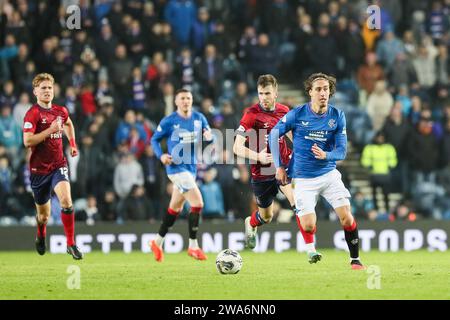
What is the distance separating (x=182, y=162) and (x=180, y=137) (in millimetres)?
409

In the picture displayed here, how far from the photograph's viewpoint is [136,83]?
23.9 metres

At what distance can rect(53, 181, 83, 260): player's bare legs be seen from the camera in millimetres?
16031

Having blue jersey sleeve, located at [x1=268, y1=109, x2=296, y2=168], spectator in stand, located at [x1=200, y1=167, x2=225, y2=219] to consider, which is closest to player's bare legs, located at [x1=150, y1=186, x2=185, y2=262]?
blue jersey sleeve, located at [x1=268, y1=109, x2=296, y2=168]

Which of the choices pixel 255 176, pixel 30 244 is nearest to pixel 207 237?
pixel 30 244

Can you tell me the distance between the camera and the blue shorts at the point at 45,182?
16.2 meters

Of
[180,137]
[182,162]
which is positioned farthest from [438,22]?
[182,162]

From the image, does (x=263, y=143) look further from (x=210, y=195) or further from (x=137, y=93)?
(x=137, y=93)

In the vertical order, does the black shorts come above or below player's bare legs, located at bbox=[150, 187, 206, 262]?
above

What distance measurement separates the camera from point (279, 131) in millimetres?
14734

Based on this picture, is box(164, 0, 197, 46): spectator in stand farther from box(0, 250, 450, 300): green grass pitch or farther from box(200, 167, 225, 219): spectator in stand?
box(0, 250, 450, 300): green grass pitch

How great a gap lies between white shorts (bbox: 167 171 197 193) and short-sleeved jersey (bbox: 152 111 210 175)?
0.07 meters

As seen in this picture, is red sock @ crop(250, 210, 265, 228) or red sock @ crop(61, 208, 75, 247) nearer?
red sock @ crop(61, 208, 75, 247)

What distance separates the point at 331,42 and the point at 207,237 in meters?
5.91

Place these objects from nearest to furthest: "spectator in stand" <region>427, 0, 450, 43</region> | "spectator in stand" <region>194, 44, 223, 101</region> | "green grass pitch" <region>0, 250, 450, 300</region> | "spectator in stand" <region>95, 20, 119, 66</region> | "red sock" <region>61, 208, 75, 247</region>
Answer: "green grass pitch" <region>0, 250, 450, 300</region>, "red sock" <region>61, 208, 75, 247</region>, "spectator in stand" <region>194, 44, 223, 101</region>, "spectator in stand" <region>95, 20, 119, 66</region>, "spectator in stand" <region>427, 0, 450, 43</region>
